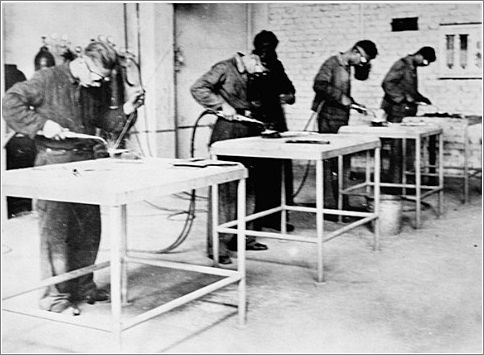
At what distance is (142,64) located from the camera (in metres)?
6.62

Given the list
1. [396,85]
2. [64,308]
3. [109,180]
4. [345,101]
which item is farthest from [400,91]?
[109,180]

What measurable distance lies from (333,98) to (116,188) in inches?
132

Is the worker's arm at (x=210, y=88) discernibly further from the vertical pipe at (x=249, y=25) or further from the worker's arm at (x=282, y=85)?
the vertical pipe at (x=249, y=25)

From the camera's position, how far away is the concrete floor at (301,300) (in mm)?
2701

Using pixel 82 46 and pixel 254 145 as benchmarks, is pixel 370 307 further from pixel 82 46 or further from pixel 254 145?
pixel 82 46

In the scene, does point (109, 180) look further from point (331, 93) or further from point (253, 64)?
point (331, 93)

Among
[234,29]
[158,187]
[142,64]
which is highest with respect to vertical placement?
[234,29]

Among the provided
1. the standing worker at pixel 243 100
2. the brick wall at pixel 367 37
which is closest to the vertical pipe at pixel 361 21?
the brick wall at pixel 367 37

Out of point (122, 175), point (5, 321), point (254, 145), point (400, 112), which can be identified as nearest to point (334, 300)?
point (254, 145)

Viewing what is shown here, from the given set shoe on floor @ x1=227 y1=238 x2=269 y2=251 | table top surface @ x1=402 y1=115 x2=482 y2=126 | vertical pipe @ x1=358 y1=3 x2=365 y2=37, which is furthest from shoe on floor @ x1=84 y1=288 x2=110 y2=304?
vertical pipe @ x1=358 y1=3 x2=365 y2=37

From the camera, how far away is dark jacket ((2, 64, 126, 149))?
10.0ft

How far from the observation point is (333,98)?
5320 mm

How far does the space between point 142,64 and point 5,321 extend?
13.4 ft

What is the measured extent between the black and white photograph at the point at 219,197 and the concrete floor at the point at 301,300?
0.01 meters
